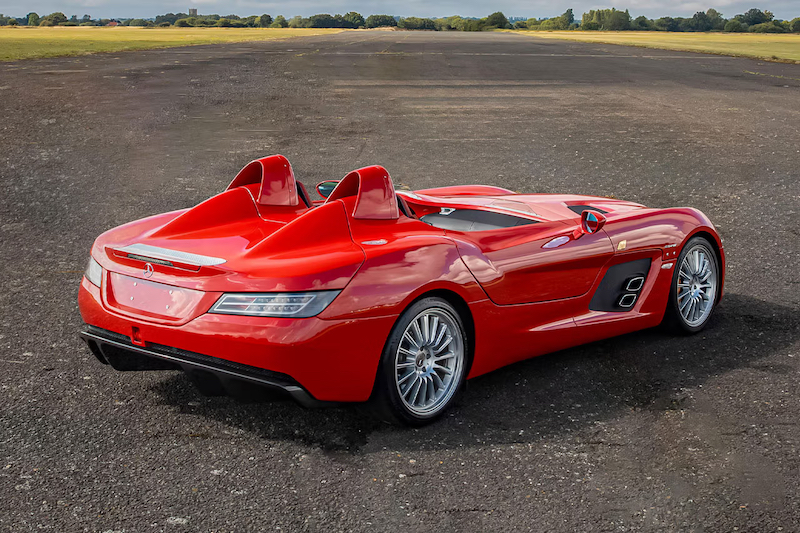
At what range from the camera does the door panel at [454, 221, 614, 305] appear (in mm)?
4500

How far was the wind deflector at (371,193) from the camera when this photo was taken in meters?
4.36

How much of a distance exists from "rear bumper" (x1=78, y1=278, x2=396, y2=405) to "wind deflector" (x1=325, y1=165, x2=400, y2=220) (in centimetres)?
64

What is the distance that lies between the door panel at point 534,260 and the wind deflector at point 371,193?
1.16 ft

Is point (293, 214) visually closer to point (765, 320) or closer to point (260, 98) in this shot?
point (765, 320)

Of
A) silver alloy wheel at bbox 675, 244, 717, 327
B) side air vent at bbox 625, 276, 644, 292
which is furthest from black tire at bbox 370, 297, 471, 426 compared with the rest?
silver alloy wheel at bbox 675, 244, 717, 327

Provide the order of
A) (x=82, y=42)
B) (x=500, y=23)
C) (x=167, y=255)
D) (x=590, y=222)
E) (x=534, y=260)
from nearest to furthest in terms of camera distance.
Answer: (x=167, y=255), (x=534, y=260), (x=590, y=222), (x=82, y=42), (x=500, y=23)

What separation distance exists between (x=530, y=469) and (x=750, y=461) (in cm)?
102

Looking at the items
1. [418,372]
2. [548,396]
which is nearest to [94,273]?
[418,372]

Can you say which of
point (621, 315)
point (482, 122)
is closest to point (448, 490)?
point (621, 315)

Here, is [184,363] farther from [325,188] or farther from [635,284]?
[635,284]

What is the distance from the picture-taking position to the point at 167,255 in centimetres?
407

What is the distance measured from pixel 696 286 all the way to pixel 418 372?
248 centimetres

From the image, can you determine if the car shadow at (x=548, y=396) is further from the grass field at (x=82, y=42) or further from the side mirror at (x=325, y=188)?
the grass field at (x=82, y=42)

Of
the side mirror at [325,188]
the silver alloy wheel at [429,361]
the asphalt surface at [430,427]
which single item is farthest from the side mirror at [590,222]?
the side mirror at [325,188]
